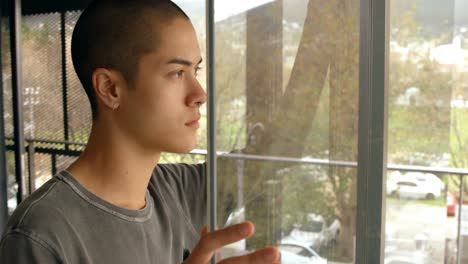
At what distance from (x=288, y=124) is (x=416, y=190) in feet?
1.09

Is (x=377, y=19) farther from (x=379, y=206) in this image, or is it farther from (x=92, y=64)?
(x=92, y=64)

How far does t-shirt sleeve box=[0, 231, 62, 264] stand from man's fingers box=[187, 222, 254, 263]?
0.17 m

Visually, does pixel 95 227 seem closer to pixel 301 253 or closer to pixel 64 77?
pixel 301 253

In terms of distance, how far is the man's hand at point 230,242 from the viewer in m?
0.51

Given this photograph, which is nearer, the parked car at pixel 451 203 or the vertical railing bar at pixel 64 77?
the parked car at pixel 451 203

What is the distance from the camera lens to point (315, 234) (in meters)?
0.71

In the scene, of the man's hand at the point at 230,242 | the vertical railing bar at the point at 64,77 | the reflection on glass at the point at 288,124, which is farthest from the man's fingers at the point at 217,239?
the vertical railing bar at the point at 64,77

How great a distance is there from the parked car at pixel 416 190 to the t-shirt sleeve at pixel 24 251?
476 millimetres

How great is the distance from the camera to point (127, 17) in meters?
0.69

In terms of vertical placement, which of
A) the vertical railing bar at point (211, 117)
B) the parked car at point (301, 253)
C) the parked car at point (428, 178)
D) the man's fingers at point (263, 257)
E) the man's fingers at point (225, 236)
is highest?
the vertical railing bar at point (211, 117)

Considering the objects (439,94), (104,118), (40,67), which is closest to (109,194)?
(104,118)

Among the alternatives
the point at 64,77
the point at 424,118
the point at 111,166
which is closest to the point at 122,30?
the point at 111,166

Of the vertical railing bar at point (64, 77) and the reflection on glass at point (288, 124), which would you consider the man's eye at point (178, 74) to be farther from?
the vertical railing bar at point (64, 77)

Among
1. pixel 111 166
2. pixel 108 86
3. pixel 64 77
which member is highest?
pixel 64 77
